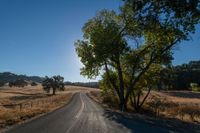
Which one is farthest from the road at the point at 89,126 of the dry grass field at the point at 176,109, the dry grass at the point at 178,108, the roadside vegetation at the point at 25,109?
the dry grass at the point at 178,108

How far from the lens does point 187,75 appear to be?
145125 millimetres

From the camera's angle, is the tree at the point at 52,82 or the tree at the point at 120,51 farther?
the tree at the point at 52,82

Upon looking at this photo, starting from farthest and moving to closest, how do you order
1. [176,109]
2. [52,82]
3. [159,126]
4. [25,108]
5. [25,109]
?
[52,82] < [176,109] < [25,108] < [25,109] < [159,126]

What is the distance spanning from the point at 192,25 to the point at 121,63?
28489mm

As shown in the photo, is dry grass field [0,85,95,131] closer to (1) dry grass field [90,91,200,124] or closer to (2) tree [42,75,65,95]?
(1) dry grass field [90,91,200,124]

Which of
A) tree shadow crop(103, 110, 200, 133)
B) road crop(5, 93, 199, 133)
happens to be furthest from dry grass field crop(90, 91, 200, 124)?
road crop(5, 93, 199, 133)

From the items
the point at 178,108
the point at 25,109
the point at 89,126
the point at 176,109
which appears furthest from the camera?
the point at 178,108

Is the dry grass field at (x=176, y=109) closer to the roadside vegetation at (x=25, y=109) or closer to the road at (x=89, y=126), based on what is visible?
the road at (x=89, y=126)

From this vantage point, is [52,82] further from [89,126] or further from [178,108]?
[89,126]

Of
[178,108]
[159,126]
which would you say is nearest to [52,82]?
[178,108]

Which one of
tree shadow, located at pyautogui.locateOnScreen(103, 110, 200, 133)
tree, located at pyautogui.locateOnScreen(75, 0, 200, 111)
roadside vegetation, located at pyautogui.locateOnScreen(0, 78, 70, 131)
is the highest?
tree, located at pyautogui.locateOnScreen(75, 0, 200, 111)

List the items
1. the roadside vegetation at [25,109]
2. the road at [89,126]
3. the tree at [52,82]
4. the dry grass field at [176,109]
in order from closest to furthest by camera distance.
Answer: the road at [89,126], the roadside vegetation at [25,109], the dry grass field at [176,109], the tree at [52,82]

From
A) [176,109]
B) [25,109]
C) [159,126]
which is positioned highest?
[25,109]

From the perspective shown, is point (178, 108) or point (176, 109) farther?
point (178, 108)
